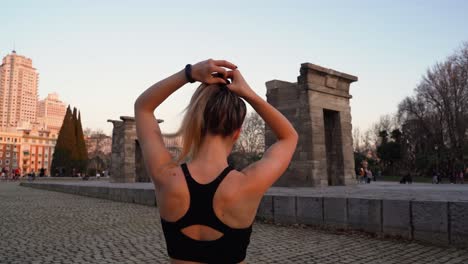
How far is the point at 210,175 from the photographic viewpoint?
1531mm

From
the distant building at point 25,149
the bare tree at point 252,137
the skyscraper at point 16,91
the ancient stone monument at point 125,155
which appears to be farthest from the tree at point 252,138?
the skyscraper at point 16,91

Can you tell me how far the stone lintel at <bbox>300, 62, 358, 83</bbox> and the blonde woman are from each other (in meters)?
14.5

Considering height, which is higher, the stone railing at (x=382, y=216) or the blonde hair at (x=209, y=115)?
the blonde hair at (x=209, y=115)

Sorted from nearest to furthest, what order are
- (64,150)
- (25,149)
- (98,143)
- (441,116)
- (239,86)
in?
(239,86), (441,116), (64,150), (98,143), (25,149)

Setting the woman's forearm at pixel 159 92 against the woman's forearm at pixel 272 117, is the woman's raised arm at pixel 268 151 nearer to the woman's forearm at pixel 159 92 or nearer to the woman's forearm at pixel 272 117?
the woman's forearm at pixel 272 117

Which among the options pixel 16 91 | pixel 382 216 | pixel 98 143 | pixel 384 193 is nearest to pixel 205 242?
pixel 382 216

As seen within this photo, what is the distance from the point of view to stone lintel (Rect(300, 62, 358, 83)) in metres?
15.7

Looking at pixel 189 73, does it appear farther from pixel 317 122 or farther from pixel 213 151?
pixel 317 122

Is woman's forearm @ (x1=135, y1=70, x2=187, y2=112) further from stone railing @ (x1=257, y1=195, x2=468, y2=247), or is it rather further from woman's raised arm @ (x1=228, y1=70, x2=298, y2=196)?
stone railing @ (x1=257, y1=195, x2=468, y2=247)

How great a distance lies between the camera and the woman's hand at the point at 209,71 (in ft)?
5.05

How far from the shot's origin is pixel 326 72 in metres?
16.4

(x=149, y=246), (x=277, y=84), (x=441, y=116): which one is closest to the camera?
(x=149, y=246)

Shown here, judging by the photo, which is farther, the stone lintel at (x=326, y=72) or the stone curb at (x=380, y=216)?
the stone lintel at (x=326, y=72)

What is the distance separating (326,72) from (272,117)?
1543 centimetres
